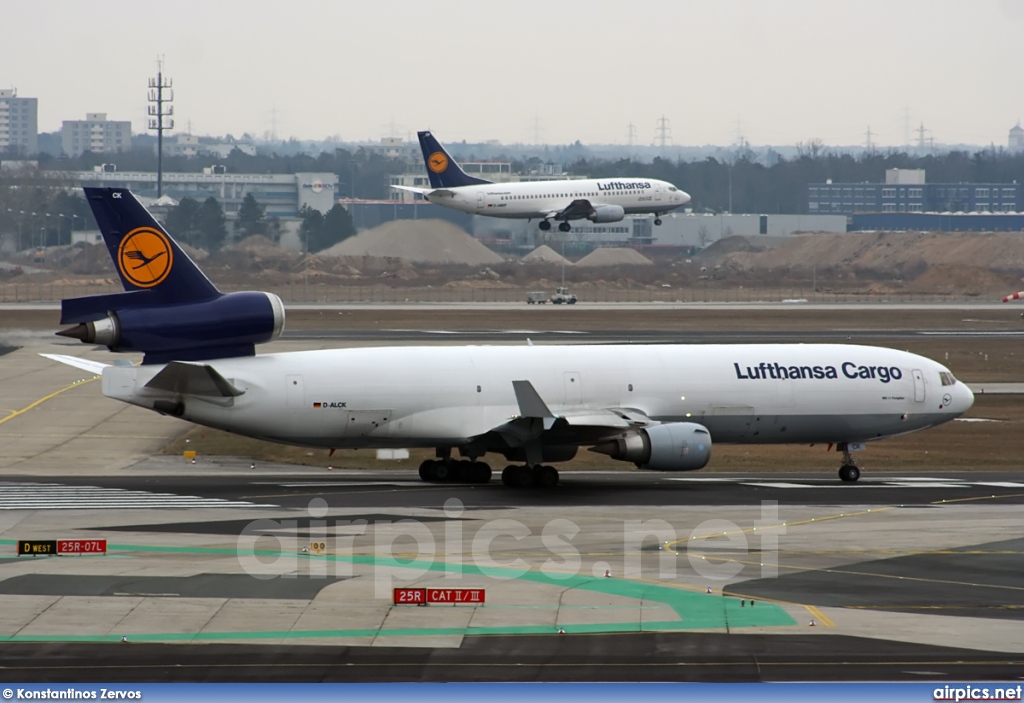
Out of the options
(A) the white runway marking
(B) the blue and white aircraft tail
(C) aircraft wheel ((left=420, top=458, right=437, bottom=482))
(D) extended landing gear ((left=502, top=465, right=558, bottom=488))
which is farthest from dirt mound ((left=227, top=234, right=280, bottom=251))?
(D) extended landing gear ((left=502, top=465, right=558, bottom=488))

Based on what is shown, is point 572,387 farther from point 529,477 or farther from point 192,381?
point 192,381

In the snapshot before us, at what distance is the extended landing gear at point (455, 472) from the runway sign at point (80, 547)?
46.7ft

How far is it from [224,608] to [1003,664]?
1422 centimetres

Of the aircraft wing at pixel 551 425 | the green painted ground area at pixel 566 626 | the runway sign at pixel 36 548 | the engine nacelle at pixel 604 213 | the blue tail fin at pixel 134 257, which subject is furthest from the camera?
the engine nacelle at pixel 604 213

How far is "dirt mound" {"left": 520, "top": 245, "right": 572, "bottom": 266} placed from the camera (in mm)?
173625

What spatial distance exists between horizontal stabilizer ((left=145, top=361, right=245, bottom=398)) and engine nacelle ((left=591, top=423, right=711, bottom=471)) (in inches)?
476

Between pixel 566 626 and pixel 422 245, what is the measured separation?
471 ft

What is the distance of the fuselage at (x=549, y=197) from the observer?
128750mm

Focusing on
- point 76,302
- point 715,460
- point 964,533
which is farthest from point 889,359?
point 76,302

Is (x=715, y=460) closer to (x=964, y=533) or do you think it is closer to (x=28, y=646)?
(x=964, y=533)

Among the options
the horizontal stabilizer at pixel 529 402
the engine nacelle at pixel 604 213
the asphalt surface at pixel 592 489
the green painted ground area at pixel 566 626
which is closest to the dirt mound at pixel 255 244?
the engine nacelle at pixel 604 213

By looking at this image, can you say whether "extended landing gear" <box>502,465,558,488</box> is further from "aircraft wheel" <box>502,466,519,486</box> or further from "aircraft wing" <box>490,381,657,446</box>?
"aircraft wing" <box>490,381,657,446</box>

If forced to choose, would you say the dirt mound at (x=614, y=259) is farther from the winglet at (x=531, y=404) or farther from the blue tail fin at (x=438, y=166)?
the winglet at (x=531, y=404)

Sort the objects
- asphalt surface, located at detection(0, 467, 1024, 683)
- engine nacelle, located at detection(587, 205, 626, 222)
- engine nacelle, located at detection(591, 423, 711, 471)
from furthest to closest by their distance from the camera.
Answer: engine nacelle, located at detection(587, 205, 626, 222)
engine nacelle, located at detection(591, 423, 711, 471)
asphalt surface, located at detection(0, 467, 1024, 683)
